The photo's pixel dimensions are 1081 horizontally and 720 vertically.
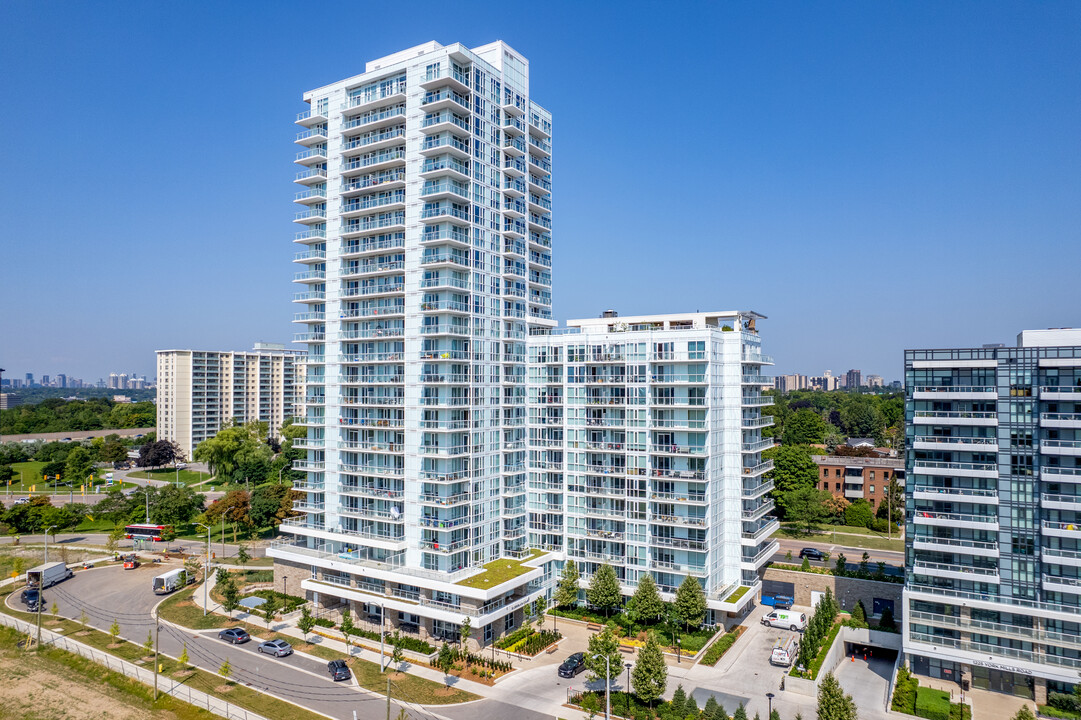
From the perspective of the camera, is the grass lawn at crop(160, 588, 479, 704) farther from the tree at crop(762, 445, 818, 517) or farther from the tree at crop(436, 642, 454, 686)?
the tree at crop(762, 445, 818, 517)

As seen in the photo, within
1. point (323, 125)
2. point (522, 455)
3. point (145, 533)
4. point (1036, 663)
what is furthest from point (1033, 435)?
point (145, 533)

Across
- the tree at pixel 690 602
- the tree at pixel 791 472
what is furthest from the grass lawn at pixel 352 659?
the tree at pixel 791 472

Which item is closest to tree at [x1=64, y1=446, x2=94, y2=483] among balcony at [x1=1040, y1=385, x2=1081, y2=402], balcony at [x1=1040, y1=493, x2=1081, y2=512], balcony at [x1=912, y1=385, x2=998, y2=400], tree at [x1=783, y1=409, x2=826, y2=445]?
tree at [x1=783, y1=409, x2=826, y2=445]

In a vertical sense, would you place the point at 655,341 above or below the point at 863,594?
above

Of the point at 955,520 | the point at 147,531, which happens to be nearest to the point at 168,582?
the point at 147,531

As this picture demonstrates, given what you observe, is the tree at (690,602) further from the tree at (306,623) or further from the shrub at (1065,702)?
the tree at (306,623)

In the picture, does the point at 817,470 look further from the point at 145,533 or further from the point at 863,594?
the point at 145,533
